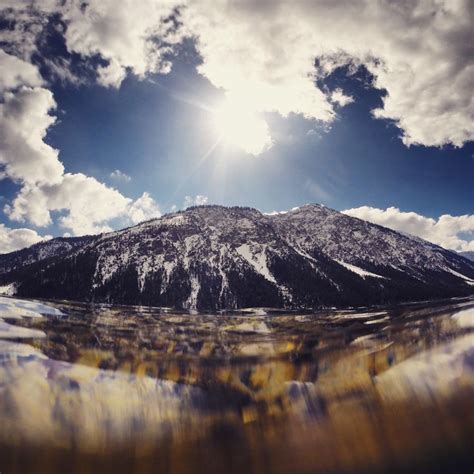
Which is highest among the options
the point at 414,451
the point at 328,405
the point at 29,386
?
the point at 29,386

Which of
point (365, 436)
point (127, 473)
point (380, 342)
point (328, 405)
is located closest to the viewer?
point (127, 473)

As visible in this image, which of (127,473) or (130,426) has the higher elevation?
(130,426)

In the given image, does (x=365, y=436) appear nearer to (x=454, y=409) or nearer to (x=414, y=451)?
(x=414, y=451)

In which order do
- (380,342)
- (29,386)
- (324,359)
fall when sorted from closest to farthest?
(29,386)
(324,359)
(380,342)

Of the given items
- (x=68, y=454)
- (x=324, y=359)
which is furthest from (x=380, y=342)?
(x=68, y=454)

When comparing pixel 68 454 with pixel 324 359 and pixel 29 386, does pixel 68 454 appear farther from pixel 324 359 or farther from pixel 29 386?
pixel 324 359

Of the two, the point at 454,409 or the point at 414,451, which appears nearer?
the point at 414,451
